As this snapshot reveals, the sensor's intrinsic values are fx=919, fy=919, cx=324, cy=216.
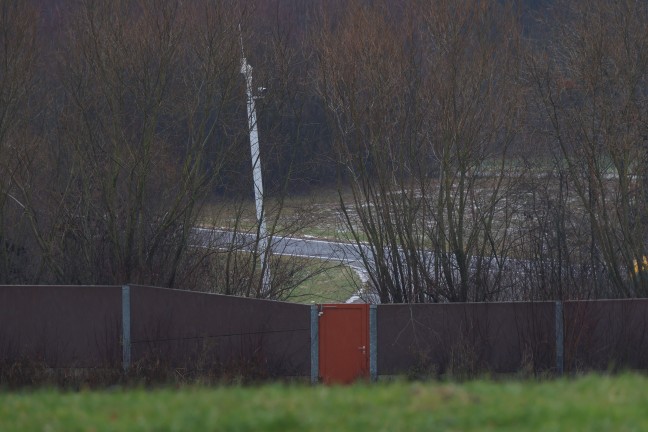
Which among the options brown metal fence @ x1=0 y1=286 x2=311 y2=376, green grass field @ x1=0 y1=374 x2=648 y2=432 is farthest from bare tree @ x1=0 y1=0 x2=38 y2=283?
green grass field @ x1=0 y1=374 x2=648 y2=432

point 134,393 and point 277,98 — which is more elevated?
point 277,98

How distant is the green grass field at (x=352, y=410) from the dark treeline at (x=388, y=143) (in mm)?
11490

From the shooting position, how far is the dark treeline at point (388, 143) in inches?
724

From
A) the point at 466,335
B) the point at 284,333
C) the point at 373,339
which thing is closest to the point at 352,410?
the point at 373,339

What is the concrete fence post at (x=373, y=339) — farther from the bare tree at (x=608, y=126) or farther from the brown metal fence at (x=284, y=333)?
the bare tree at (x=608, y=126)

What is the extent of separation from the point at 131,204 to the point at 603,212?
9.42 meters

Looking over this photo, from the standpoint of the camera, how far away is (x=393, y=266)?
18812 millimetres

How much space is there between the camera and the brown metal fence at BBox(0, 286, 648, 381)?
15.5 metres

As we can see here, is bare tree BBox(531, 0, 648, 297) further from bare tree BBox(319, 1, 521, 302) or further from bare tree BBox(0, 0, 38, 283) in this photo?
bare tree BBox(0, 0, 38, 283)

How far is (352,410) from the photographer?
6.18 metres

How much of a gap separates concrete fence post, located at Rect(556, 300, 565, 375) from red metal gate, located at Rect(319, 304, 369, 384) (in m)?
3.31

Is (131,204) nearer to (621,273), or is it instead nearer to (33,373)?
(33,373)

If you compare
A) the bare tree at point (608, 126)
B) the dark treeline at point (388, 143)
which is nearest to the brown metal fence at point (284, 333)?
the dark treeline at point (388, 143)

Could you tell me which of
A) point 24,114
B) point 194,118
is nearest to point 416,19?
point 194,118
